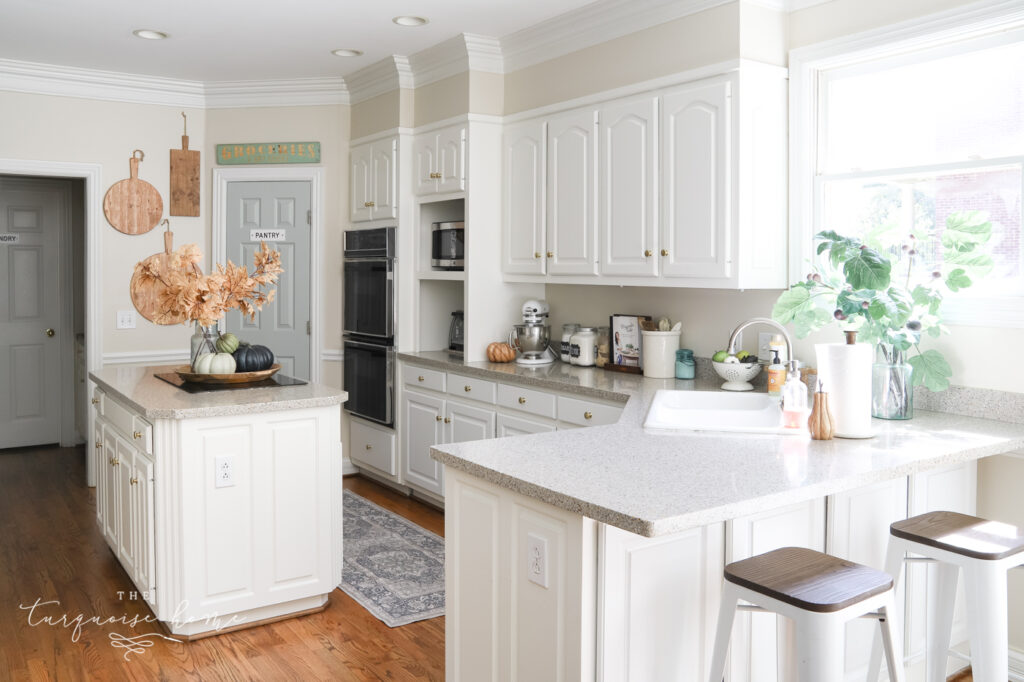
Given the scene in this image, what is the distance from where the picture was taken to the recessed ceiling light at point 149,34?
4.56 metres

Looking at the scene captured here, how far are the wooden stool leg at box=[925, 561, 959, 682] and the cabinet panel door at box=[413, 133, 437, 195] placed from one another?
343cm

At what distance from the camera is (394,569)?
3.94 metres

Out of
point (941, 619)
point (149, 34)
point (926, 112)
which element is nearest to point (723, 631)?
point (941, 619)

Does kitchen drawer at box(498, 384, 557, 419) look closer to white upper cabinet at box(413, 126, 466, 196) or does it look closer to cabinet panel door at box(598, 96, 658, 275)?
cabinet panel door at box(598, 96, 658, 275)

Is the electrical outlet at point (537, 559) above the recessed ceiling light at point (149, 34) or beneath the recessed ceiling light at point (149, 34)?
beneath

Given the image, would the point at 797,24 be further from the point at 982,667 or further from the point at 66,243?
the point at 66,243

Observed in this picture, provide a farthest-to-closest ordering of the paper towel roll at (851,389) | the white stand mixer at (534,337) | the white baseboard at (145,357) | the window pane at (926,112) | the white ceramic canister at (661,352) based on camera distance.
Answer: the white baseboard at (145,357)
the white stand mixer at (534,337)
the white ceramic canister at (661,352)
the window pane at (926,112)
the paper towel roll at (851,389)

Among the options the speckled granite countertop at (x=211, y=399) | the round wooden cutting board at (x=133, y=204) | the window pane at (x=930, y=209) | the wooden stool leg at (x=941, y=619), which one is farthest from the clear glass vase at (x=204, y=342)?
the wooden stool leg at (x=941, y=619)

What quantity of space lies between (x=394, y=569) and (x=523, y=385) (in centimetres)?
104

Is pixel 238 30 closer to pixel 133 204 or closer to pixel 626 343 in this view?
pixel 133 204

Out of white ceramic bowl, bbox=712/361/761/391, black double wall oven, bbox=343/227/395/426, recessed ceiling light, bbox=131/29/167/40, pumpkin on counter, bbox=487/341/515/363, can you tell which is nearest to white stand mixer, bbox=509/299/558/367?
pumpkin on counter, bbox=487/341/515/363

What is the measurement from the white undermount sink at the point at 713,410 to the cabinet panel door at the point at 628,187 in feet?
2.34

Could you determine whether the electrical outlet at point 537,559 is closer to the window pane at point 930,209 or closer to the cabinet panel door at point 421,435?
the window pane at point 930,209

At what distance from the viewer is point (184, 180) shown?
5.72 meters
